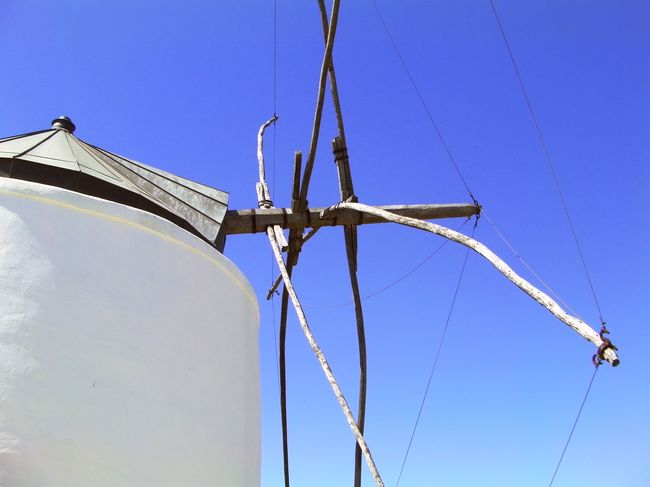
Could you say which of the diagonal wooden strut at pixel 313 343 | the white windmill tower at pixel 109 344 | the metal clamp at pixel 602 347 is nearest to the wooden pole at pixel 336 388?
the diagonal wooden strut at pixel 313 343

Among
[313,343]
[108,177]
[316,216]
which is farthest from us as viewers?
[316,216]

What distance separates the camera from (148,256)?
3.39m

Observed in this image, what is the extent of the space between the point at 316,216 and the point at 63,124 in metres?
2.28

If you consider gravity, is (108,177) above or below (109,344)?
above

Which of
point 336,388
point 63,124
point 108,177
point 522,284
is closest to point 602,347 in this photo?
point 522,284

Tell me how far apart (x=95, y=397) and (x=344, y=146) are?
12.1 ft

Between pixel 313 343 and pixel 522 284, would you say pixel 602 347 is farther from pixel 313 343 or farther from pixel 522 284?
pixel 313 343

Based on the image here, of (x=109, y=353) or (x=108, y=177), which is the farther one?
(x=108, y=177)

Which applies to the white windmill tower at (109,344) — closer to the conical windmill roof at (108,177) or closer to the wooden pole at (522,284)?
the conical windmill roof at (108,177)

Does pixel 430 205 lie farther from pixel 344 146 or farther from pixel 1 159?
pixel 1 159

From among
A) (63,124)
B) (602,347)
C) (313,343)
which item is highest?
(63,124)

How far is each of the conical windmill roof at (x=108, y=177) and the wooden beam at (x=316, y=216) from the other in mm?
351

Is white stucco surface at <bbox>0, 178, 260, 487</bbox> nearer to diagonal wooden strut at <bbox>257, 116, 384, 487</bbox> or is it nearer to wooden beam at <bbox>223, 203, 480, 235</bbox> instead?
diagonal wooden strut at <bbox>257, 116, 384, 487</bbox>

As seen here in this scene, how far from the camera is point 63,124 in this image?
475 cm
